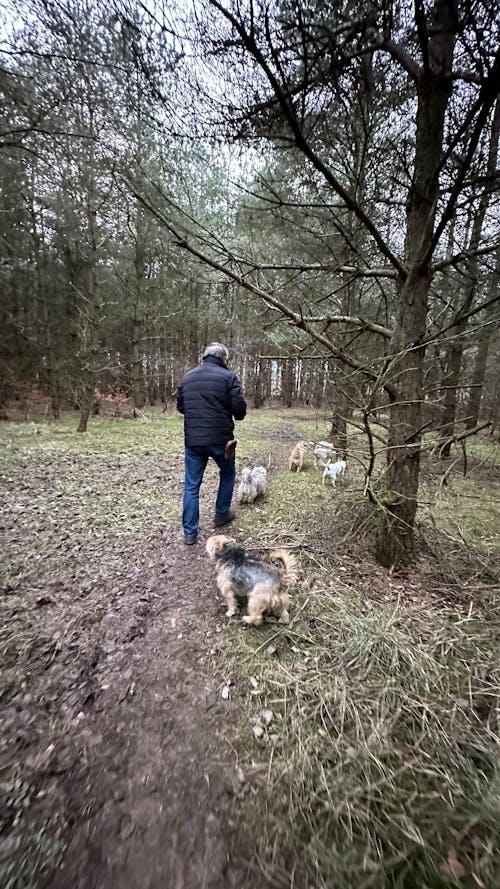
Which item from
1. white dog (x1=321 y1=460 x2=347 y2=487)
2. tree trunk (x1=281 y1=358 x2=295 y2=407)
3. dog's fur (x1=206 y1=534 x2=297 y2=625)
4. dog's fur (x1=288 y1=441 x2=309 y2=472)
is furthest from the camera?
tree trunk (x1=281 y1=358 x2=295 y2=407)

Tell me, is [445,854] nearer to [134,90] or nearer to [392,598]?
[392,598]

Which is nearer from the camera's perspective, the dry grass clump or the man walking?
the dry grass clump

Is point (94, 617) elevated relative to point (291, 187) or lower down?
lower down

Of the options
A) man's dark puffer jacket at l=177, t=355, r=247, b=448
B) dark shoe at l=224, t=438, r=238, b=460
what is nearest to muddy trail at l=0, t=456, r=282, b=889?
dark shoe at l=224, t=438, r=238, b=460

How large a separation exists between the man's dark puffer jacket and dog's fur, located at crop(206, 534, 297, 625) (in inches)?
52.4

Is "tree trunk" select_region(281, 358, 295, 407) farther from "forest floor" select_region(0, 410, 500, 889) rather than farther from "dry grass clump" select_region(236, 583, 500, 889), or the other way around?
"dry grass clump" select_region(236, 583, 500, 889)

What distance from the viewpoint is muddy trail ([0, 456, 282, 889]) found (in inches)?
50.8

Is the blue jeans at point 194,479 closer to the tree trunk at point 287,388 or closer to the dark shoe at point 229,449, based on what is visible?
the dark shoe at point 229,449

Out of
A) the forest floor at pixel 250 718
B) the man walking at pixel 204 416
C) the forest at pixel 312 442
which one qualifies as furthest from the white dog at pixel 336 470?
the man walking at pixel 204 416

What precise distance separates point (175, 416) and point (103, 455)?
8.23 m

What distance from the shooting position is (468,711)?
1872 mm

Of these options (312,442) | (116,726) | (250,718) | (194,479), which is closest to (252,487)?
(194,479)

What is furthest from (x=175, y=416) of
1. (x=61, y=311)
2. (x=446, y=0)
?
(x=446, y=0)

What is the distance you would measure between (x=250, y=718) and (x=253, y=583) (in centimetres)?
81
